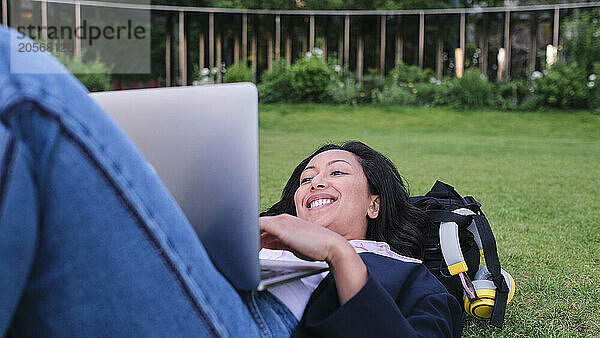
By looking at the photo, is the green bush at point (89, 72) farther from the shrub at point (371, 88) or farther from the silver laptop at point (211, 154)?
the silver laptop at point (211, 154)

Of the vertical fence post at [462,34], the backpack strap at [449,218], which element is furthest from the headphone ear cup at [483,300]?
the vertical fence post at [462,34]

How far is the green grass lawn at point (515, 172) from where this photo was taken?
2.58m

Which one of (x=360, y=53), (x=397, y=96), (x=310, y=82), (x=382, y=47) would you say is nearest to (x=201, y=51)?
(x=360, y=53)

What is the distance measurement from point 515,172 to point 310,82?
8360mm

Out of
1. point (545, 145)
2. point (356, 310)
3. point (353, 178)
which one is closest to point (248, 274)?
point (356, 310)

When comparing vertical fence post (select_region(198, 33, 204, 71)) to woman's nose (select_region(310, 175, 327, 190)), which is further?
vertical fence post (select_region(198, 33, 204, 71))

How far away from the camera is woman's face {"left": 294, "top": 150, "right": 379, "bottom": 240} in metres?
1.91

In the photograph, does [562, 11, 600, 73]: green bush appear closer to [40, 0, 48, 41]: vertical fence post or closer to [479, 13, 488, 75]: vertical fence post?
[479, 13, 488, 75]: vertical fence post

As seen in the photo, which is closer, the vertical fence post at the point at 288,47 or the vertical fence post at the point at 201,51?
the vertical fence post at the point at 201,51

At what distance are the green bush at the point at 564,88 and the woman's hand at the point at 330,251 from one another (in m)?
13.1

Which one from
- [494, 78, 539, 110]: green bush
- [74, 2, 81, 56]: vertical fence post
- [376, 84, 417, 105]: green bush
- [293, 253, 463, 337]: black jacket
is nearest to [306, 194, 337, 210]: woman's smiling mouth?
[293, 253, 463, 337]: black jacket

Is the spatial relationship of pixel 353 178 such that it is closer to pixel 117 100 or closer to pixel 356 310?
pixel 356 310

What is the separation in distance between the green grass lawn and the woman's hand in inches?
43.1

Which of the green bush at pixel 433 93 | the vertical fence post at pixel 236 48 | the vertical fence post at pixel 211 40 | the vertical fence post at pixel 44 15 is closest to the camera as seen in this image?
the green bush at pixel 433 93
